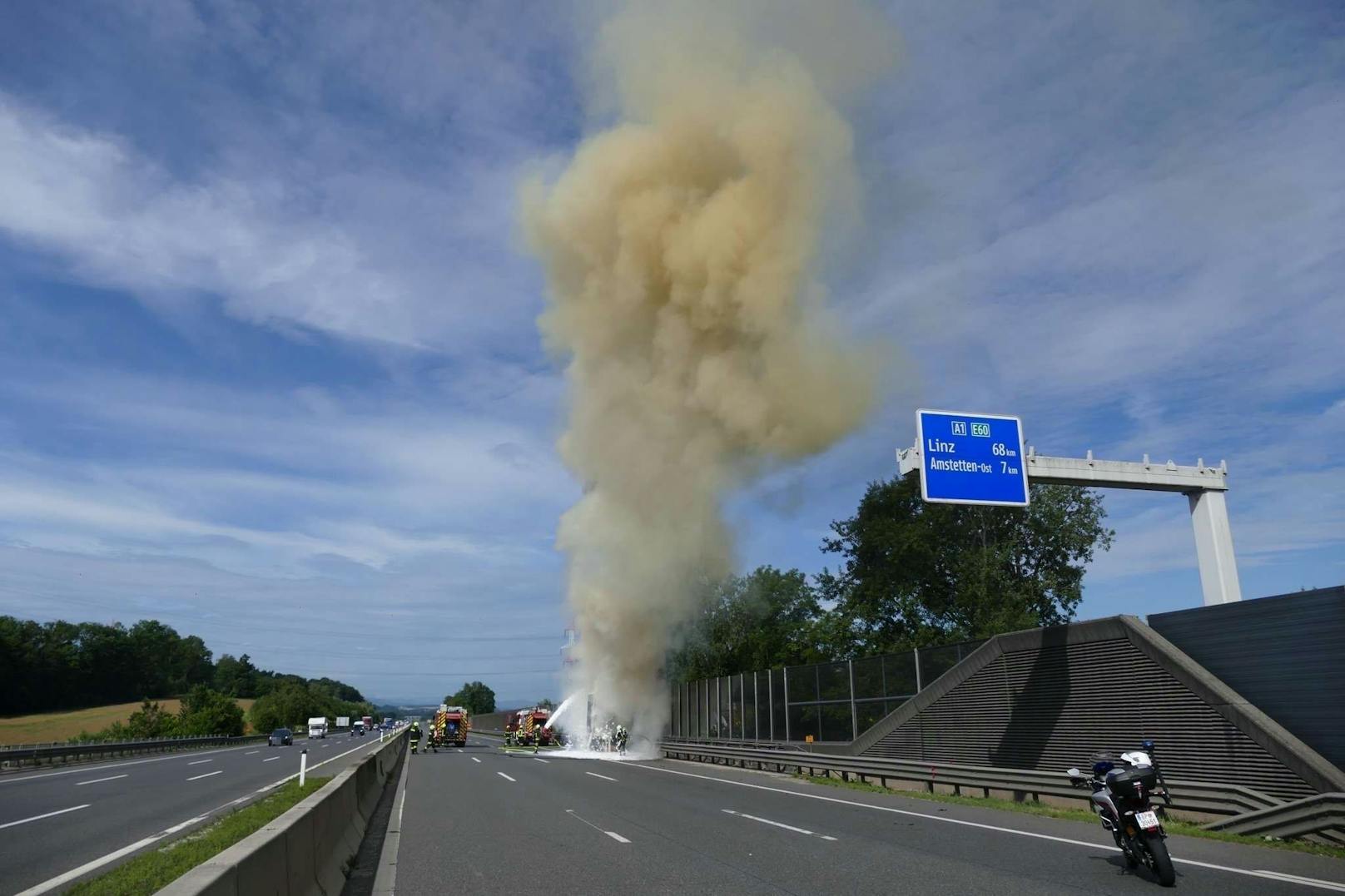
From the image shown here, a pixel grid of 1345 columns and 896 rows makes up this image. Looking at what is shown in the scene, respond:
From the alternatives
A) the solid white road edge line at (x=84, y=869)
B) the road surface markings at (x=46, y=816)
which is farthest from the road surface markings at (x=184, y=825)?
the road surface markings at (x=46, y=816)

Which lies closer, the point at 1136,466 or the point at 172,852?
the point at 172,852

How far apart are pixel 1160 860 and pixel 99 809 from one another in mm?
16305

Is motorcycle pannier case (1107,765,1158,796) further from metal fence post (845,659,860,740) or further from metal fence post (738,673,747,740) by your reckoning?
metal fence post (738,673,747,740)

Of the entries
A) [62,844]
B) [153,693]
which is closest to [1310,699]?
[62,844]

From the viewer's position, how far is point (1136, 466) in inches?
815

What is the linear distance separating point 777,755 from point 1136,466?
13077 mm

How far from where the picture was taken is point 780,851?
10.7 m

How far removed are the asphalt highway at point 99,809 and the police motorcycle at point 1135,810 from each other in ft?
31.6

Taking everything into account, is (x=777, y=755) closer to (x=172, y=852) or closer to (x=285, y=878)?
(x=172, y=852)

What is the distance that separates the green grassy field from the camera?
271 feet

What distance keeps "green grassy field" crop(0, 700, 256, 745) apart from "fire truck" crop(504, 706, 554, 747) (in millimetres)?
42005

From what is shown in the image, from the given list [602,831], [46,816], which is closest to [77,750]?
[46,816]

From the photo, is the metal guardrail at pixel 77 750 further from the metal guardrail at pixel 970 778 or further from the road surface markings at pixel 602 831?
the road surface markings at pixel 602 831

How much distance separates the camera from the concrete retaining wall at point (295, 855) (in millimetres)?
4238
